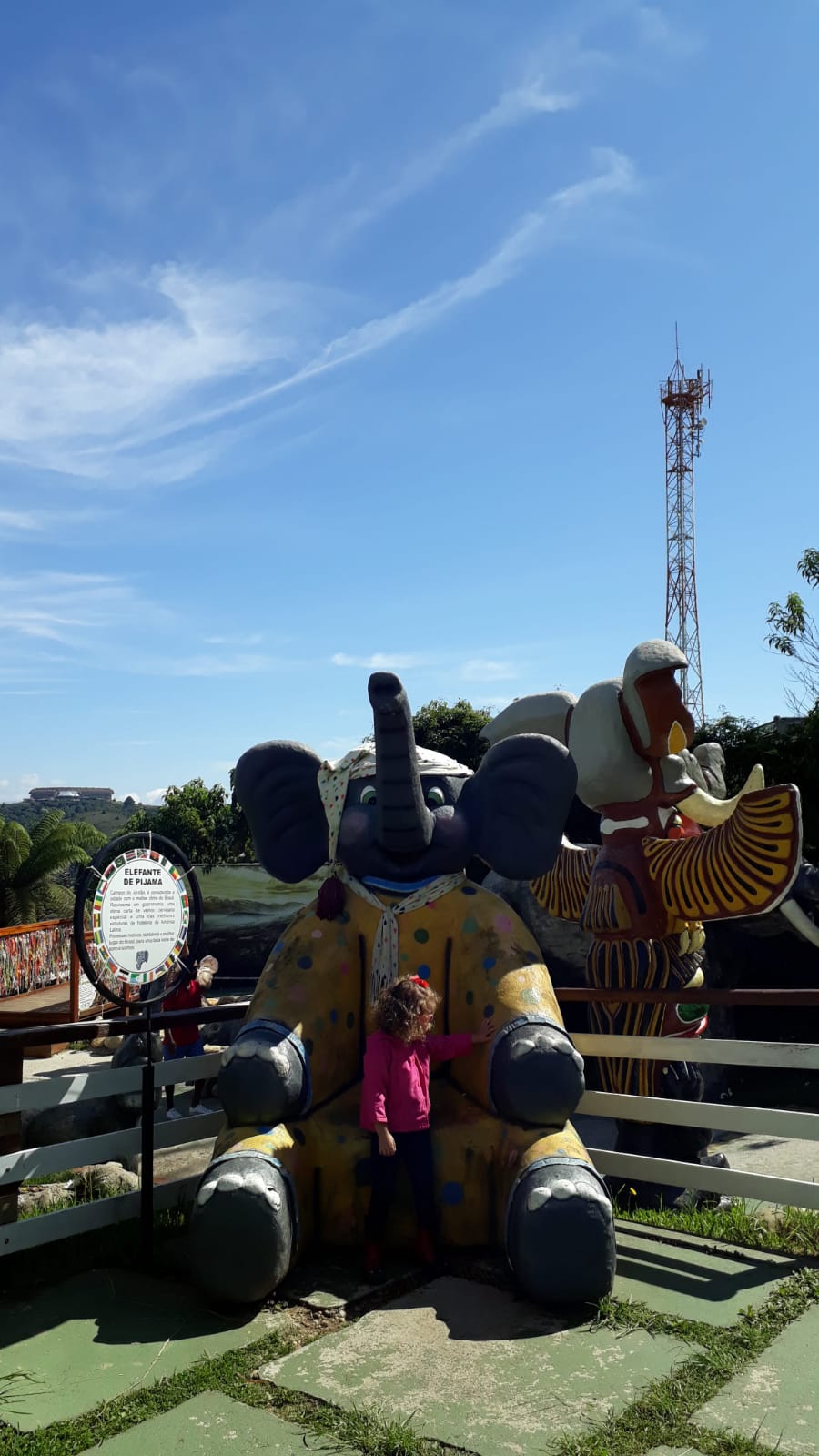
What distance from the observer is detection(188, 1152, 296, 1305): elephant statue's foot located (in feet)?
10.8

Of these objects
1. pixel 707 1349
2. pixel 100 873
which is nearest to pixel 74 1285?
pixel 100 873

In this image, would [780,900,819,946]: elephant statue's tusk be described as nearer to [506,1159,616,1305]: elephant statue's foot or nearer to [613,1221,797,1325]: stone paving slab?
[613,1221,797,1325]: stone paving slab

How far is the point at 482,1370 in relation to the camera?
9.66 feet

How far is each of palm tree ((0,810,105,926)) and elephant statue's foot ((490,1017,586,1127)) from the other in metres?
18.7

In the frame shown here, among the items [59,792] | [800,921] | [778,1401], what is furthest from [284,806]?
[59,792]

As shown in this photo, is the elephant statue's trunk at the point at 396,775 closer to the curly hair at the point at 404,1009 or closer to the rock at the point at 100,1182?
the curly hair at the point at 404,1009

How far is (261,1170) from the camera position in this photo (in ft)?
11.4

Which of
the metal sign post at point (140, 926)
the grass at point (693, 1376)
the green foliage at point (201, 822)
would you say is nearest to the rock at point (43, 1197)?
the metal sign post at point (140, 926)

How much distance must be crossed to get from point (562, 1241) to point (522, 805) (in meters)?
1.78

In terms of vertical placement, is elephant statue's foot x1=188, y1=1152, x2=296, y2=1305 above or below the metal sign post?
below

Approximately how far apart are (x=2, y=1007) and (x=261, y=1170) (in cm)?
689

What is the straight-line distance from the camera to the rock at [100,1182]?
198 inches

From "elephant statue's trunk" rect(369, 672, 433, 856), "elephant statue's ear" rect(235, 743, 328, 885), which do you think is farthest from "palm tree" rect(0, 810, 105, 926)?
"elephant statue's trunk" rect(369, 672, 433, 856)

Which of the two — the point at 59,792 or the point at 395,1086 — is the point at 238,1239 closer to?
the point at 395,1086
